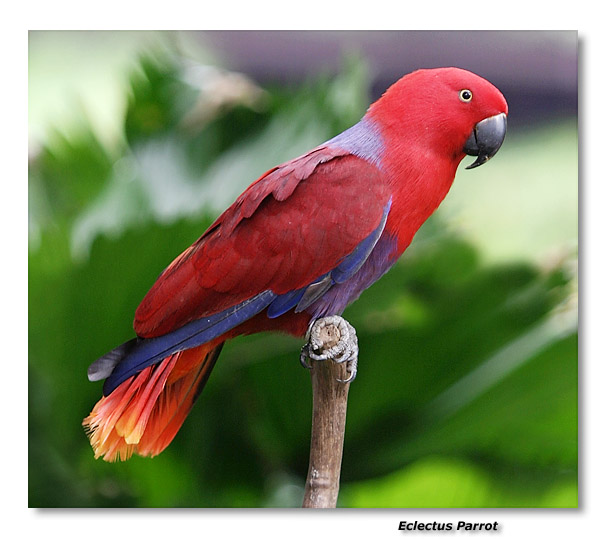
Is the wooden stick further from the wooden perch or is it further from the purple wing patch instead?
the purple wing patch

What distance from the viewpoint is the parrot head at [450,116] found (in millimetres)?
1528

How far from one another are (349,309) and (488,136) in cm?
49

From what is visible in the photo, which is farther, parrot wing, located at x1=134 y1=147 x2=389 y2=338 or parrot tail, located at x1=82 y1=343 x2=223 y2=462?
parrot tail, located at x1=82 y1=343 x2=223 y2=462

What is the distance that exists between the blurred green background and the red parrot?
174 mm

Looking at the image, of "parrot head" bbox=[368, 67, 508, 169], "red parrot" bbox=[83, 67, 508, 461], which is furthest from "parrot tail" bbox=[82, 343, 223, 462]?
"parrot head" bbox=[368, 67, 508, 169]

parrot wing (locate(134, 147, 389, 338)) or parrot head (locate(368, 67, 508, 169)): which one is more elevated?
parrot head (locate(368, 67, 508, 169))

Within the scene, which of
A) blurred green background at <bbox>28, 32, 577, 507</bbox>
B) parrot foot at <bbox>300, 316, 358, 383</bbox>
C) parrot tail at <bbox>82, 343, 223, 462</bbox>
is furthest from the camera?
blurred green background at <bbox>28, 32, 577, 507</bbox>

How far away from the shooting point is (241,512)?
1771 millimetres

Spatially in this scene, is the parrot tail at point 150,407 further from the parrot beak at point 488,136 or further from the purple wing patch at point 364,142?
the parrot beak at point 488,136

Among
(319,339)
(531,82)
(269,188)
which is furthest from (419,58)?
(319,339)

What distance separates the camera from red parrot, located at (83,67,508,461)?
4.88ft

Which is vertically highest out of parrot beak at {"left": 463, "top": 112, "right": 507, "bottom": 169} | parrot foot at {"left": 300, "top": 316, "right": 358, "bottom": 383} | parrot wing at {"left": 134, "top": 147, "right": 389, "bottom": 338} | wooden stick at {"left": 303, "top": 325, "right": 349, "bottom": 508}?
parrot beak at {"left": 463, "top": 112, "right": 507, "bottom": 169}

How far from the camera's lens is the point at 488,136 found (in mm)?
1530
